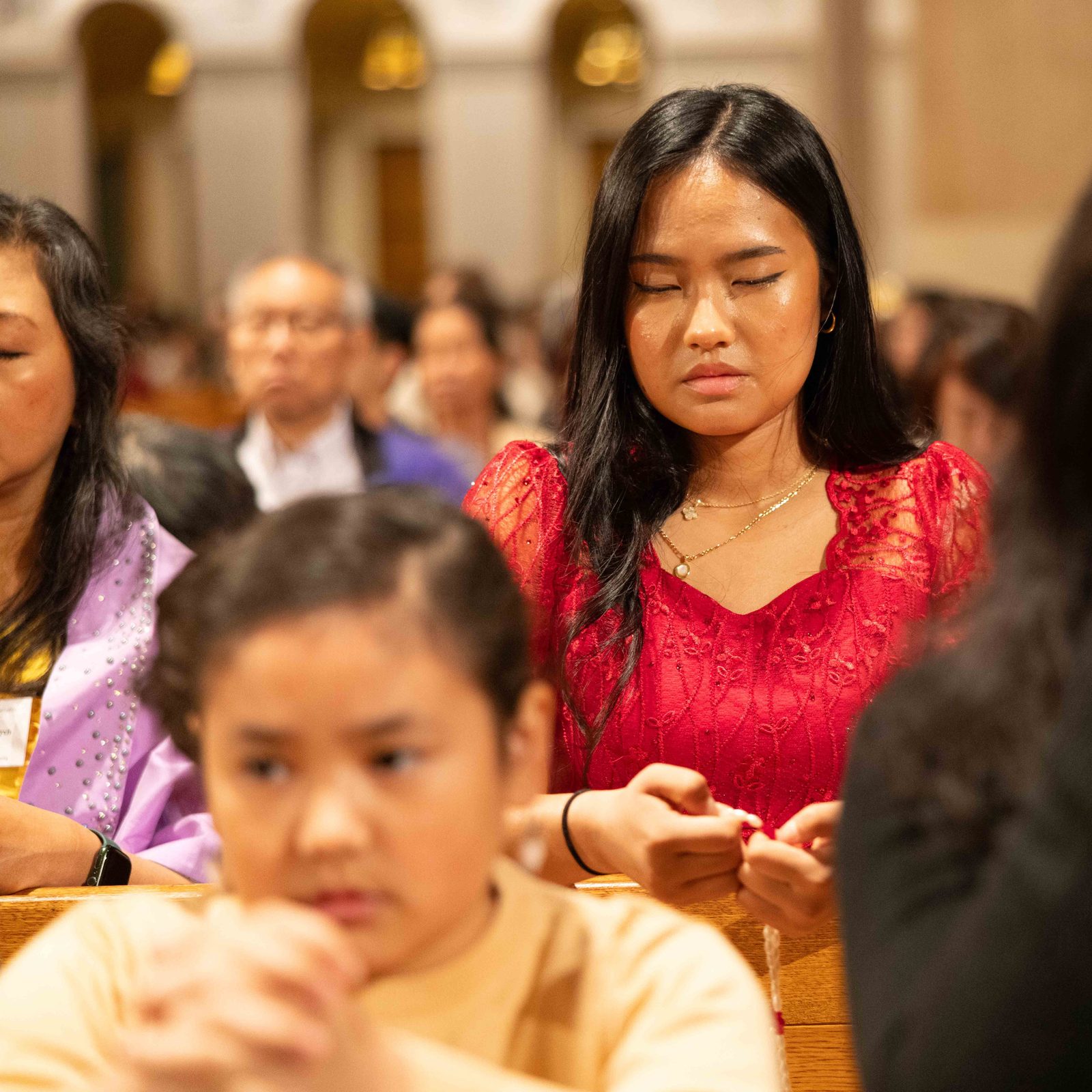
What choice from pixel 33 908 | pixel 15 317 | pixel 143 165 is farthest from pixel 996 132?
pixel 143 165

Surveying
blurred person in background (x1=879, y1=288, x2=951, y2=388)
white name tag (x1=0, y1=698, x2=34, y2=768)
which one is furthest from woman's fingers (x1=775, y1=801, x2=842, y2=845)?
blurred person in background (x1=879, y1=288, x2=951, y2=388)

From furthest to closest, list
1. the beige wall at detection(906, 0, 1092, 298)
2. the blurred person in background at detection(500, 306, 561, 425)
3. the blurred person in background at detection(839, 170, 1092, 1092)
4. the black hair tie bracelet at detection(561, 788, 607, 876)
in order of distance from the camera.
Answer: the blurred person in background at detection(500, 306, 561, 425)
the beige wall at detection(906, 0, 1092, 298)
the black hair tie bracelet at detection(561, 788, 607, 876)
the blurred person in background at detection(839, 170, 1092, 1092)

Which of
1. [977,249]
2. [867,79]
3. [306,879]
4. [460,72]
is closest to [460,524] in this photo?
[306,879]

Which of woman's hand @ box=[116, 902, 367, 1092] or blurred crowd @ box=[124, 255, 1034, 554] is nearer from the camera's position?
woman's hand @ box=[116, 902, 367, 1092]

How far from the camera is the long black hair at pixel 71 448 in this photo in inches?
92.0

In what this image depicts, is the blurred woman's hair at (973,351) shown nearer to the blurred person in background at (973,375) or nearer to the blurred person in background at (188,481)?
the blurred person in background at (973,375)

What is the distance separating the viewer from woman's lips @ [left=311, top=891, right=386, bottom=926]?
1.12m

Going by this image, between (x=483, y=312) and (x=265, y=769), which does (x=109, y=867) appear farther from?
(x=483, y=312)

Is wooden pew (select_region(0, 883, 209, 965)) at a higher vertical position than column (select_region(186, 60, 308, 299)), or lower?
lower

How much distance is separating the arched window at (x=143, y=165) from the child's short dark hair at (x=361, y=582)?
20.0 meters

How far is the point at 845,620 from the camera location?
84.2 inches

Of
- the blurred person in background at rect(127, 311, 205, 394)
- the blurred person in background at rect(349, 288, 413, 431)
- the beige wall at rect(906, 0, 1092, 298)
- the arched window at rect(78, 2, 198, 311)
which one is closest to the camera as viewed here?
the blurred person in background at rect(349, 288, 413, 431)

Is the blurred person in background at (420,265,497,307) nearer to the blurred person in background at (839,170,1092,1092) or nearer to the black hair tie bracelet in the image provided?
the black hair tie bracelet

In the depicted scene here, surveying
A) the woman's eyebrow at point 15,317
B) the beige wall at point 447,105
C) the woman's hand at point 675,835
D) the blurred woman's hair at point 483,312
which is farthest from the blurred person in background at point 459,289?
the beige wall at point 447,105
